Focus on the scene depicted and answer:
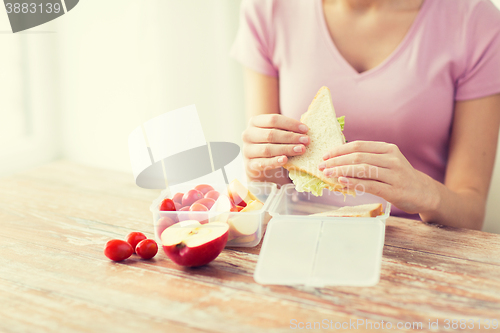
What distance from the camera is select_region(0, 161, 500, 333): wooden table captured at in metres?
0.61

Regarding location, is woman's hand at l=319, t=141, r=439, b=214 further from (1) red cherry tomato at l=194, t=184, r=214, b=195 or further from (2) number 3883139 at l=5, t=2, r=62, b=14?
(2) number 3883139 at l=5, t=2, r=62, b=14

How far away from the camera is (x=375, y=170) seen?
83 centimetres

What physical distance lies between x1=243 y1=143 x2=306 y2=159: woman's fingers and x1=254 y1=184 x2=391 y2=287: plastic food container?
0.15 metres

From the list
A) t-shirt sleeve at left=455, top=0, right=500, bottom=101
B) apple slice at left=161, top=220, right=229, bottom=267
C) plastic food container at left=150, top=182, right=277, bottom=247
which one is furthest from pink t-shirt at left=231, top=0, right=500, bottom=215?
apple slice at left=161, top=220, right=229, bottom=267

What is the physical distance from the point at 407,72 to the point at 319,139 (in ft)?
1.36

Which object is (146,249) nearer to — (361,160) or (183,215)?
(183,215)

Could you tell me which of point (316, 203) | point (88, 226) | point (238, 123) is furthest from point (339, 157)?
point (238, 123)

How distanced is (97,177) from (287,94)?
691 mm

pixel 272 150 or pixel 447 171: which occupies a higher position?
pixel 272 150

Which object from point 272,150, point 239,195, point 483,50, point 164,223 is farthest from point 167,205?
point 483,50

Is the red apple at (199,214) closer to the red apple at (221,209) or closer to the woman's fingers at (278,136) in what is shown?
the red apple at (221,209)

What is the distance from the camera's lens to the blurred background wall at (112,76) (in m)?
1.88

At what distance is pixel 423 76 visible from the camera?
114 centimetres

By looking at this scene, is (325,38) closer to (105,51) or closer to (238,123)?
(238,123)
